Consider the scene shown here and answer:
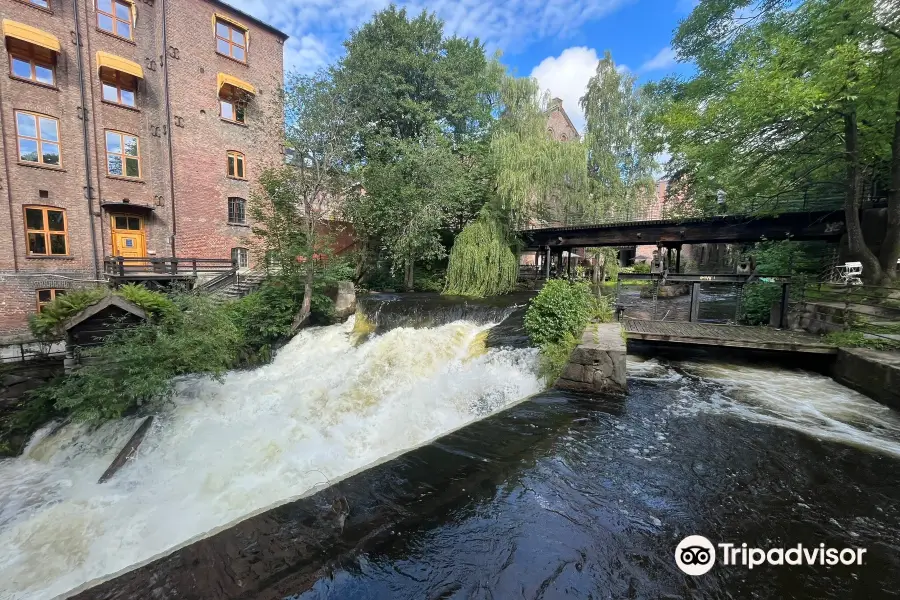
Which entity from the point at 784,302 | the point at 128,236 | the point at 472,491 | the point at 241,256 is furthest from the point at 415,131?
the point at 472,491

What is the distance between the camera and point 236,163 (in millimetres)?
18469

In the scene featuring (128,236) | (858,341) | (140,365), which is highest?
(128,236)

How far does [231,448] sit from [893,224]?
1580cm

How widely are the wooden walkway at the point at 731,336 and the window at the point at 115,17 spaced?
71.9 ft

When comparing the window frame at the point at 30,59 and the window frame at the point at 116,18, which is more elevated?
the window frame at the point at 116,18

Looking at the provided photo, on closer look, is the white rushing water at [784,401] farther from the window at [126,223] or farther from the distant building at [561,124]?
the distant building at [561,124]

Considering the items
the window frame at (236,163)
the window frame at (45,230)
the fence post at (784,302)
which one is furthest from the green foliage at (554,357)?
the window frame at (236,163)

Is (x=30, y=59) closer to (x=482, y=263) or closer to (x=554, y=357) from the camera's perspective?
(x=482, y=263)

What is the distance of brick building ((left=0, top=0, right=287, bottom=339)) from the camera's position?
43.1ft

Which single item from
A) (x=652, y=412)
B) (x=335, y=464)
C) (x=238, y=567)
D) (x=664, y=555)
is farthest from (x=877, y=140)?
(x=238, y=567)

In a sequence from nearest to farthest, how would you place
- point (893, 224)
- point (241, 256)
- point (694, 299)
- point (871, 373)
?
point (871, 373)
point (893, 224)
point (694, 299)
point (241, 256)

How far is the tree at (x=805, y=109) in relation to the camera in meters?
8.38

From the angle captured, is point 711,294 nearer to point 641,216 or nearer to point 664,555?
point 641,216

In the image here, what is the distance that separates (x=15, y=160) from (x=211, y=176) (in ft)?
19.7
